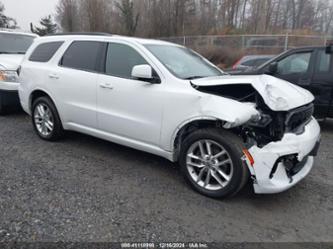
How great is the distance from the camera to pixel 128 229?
8.50 ft

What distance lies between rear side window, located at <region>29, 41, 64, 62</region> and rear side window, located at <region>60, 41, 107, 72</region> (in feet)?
1.05

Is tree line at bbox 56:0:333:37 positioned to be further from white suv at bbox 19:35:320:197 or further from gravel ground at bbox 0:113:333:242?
gravel ground at bbox 0:113:333:242

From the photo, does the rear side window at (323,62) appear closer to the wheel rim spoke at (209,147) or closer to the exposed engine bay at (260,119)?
the exposed engine bay at (260,119)

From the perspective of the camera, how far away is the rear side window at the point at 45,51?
465 cm

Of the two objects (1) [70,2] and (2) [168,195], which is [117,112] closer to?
(2) [168,195]

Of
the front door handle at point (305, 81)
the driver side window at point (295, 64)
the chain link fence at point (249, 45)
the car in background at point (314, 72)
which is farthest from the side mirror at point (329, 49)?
the chain link fence at point (249, 45)

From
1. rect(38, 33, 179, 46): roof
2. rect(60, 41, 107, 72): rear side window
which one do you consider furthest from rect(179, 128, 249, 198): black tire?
rect(60, 41, 107, 72): rear side window

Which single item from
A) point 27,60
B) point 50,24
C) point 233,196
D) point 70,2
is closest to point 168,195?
point 233,196

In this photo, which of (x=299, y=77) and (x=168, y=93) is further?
(x=299, y=77)

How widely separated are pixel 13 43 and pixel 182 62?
5733 millimetres

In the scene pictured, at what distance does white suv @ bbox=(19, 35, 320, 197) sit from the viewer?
9.46 feet

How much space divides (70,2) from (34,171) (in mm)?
41733

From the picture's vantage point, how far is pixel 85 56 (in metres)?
4.23

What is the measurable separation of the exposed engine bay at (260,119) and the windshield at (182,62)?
21.5 inches
